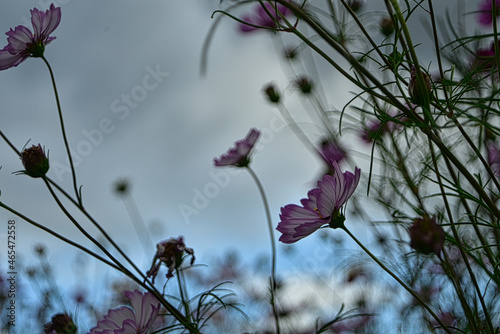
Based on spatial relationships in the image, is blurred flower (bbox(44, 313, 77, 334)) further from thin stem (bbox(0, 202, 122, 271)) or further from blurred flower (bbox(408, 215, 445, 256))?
blurred flower (bbox(408, 215, 445, 256))

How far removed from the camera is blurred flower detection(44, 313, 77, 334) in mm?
706

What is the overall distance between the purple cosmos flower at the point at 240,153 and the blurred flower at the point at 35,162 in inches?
17.2

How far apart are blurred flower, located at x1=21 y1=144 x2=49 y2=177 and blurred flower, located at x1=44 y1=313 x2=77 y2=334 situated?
→ 0.28 meters

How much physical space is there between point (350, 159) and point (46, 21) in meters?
0.70

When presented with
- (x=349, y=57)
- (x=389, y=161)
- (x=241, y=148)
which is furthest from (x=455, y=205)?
(x=349, y=57)

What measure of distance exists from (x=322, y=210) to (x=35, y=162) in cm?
38

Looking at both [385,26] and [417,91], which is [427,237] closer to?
[417,91]

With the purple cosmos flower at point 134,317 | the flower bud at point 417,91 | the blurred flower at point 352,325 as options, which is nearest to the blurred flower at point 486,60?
the flower bud at point 417,91

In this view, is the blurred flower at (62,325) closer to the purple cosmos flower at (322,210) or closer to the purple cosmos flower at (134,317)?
the purple cosmos flower at (134,317)

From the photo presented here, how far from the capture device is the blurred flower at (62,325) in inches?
27.8

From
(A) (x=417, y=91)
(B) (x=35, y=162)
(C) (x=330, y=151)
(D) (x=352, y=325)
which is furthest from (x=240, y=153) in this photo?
(D) (x=352, y=325)

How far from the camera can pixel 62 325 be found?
71 cm

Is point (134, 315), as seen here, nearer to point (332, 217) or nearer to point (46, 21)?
point (332, 217)

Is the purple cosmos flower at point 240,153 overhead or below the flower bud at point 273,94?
below
